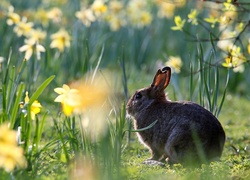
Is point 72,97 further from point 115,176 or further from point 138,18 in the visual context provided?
point 138,18

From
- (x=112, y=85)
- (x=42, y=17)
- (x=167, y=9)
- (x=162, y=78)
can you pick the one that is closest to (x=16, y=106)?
(x=162, y=78)

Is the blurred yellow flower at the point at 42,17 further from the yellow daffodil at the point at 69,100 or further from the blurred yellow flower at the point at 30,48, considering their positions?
the yellow daffodil at the point at 69,100

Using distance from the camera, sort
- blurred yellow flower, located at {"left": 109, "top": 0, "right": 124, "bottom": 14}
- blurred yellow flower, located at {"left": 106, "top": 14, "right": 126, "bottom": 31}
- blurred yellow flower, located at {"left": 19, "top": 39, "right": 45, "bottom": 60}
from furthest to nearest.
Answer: blurred yellow flower, located at {"left": 109, "top": 0, "right": 124, "bottom": 14}
blurred yellow flower, located at {"left": 106, "top": 14, "right": 126, "bottom": 31}
blurred yellow flower, located at {"left": 19, "top": 39, "right": 45, "bottom": 60}

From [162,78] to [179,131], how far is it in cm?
64

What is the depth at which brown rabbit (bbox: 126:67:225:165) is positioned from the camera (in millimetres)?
4141

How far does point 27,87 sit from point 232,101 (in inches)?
113

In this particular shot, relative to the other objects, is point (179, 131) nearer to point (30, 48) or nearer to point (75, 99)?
point (75, 99)

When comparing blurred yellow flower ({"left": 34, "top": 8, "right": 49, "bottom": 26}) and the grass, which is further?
blurred yellow flower ({"left": 34, "top": 8, "right": 49, "bottom": 26})

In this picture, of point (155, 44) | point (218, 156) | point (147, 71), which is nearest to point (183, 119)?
point (218, 156)

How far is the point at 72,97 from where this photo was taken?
3.51 metres

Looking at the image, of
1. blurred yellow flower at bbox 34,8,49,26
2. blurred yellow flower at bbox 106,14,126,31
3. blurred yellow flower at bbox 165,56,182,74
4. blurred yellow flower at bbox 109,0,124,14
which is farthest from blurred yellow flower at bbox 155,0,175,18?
blurred yellow flower at bbox 165,56,182,74

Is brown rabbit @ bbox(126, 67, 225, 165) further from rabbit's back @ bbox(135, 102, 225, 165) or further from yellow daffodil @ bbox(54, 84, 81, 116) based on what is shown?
yellow daffodil @ bbox(54, 84, 81, 116)

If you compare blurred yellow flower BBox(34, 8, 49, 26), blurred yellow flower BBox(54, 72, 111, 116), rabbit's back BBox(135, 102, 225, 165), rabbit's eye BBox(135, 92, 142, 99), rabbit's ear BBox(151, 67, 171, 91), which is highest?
blurred yellow flower BBox(34, 8, 49, 26)

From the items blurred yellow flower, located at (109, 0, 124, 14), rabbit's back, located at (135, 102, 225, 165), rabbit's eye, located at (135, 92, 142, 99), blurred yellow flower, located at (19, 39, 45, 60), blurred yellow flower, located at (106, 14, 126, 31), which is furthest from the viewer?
blurred yellow flower, located at (109, 0, 124, 14)
